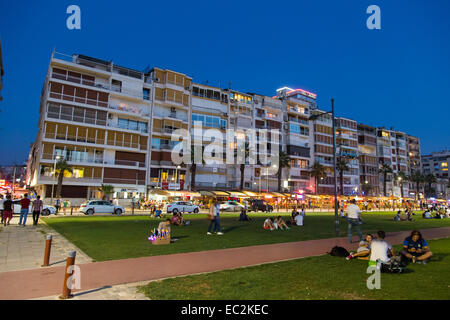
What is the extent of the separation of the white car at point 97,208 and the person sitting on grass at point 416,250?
2793 centimetres

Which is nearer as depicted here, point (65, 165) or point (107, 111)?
point (65, 165)

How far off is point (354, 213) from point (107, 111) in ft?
141

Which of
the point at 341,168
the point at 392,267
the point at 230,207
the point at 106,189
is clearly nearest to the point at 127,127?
the point at 106,189

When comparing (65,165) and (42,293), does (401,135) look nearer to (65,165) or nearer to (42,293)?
(65,165)

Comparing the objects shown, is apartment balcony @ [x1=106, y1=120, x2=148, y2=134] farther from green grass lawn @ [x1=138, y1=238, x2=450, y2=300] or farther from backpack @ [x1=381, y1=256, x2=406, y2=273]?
backpack @ [x1=381, y1=256, x2=406, y2=273]

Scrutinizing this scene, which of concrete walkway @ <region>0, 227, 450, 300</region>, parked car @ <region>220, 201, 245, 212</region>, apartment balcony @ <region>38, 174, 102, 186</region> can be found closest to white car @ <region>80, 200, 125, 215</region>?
apartment balcony @ <region>38, 174, 102, 186</region>

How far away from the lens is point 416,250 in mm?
8391

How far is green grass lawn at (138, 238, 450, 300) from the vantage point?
5238mm

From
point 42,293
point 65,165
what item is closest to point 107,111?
point 65,165

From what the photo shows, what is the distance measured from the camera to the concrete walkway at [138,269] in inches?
226

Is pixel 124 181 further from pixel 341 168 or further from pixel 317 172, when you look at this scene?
pixel 341 168

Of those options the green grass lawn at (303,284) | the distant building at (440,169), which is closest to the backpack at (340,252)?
the green grass lawn at (303,284)

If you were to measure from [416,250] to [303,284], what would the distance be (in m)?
4.69

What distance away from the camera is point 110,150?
1820 inches
